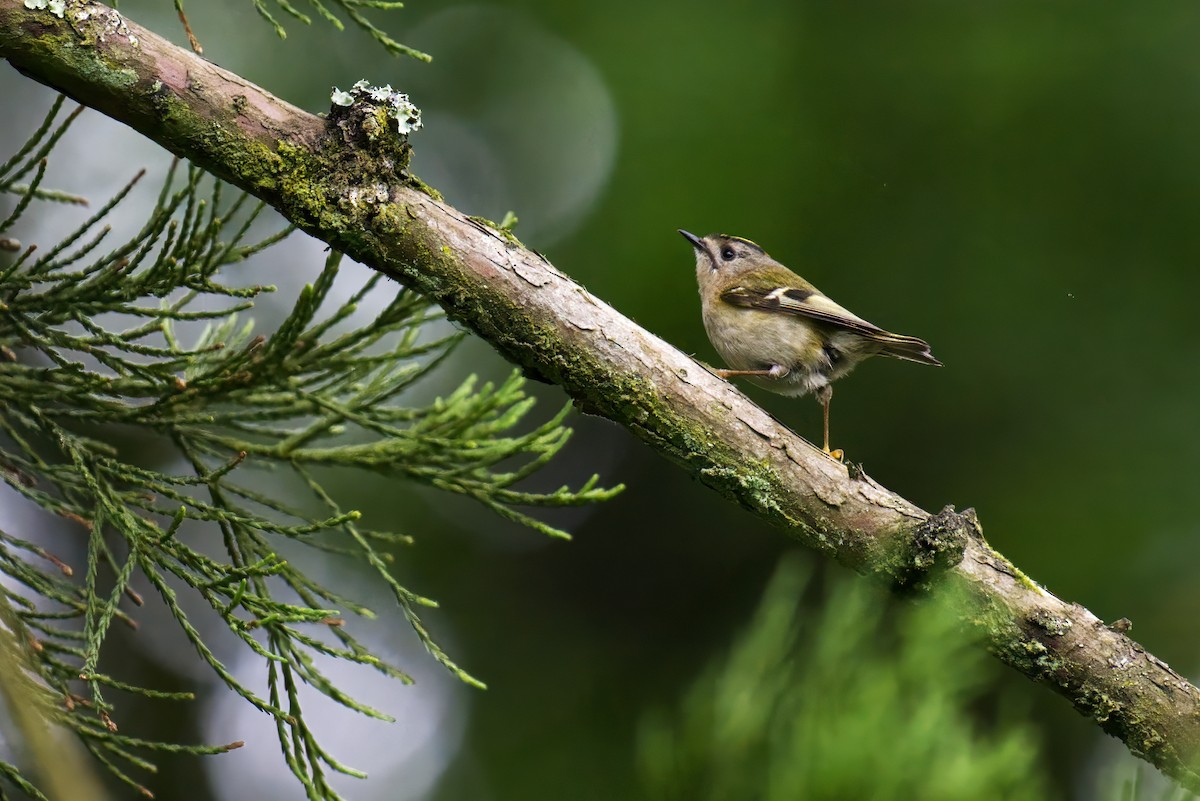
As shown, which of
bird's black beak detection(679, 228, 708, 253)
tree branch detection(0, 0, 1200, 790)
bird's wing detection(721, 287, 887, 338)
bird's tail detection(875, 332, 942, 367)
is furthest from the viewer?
bird's black beak detection(679, 228, 708, 253)

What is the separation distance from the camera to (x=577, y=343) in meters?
2.33

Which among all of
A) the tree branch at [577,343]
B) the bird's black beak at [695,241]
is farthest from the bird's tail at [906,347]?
the tree branch at [577,343]

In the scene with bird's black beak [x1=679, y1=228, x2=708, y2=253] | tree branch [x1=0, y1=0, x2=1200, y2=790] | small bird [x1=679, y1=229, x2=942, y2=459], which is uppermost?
bird's black beak [x1=679, y1=228, x2=708, y2=253]

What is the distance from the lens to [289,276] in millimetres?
6070

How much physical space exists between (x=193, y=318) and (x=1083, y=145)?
381 cm

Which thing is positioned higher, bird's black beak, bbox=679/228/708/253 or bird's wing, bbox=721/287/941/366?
bird's black beak, bbox=679/228/708/253

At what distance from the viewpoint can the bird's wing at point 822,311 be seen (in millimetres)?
3748

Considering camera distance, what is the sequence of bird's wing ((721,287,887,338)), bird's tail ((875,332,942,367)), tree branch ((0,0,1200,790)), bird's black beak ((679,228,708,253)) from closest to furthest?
1. tree branch ((0,0,1200,790))
2. bird's tail ((875,332,942,367))
3. bird's wing ((721,287,887,338))
4. bird's black beak ((679,228,708,253))

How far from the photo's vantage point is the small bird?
386 cm

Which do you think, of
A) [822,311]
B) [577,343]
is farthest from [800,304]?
[577,343]

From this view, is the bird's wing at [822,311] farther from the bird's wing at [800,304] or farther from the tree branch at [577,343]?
→ the tree branch at [577,343]

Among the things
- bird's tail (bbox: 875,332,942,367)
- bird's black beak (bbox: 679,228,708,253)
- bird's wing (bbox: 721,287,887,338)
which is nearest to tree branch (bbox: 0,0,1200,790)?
bird's tail (bbox: 875,332,942,367)

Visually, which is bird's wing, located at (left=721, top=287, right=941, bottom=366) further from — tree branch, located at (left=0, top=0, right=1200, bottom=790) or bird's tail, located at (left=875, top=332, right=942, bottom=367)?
tree branch, located at (left=0, top=0, right=1200, bottom=790)

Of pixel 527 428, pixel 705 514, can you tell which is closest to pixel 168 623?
pixel 527 428
